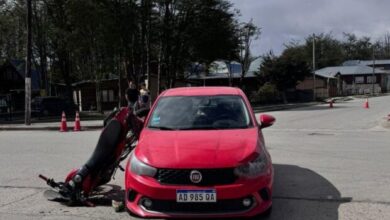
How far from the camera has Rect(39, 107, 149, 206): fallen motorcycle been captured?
7.16 metres

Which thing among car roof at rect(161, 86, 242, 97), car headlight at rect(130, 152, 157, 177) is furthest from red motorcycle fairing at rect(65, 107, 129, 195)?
car headlight at rect(130, 152, 157, 177)

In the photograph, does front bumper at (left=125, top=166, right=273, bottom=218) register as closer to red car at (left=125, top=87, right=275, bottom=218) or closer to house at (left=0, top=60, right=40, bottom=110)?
red car at (left=125, top=87, right=275, bottom=218)

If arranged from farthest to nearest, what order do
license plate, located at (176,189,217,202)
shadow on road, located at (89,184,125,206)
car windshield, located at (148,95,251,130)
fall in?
shadow on road, located at (89,184,125,206)
car windshield, located at (148,95,251,130)
license plate, located at (176,189,217,202)

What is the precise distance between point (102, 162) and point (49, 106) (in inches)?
1336

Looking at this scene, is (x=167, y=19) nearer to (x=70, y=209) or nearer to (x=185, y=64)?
(x=185, y=64)

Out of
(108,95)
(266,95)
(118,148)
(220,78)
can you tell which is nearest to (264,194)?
(118,148)

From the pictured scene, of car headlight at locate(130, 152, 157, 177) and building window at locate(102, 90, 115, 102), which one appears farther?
building window at locate(102, 90, 115, 102)

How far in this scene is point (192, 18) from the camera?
4638 centimetres

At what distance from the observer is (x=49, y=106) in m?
39.7

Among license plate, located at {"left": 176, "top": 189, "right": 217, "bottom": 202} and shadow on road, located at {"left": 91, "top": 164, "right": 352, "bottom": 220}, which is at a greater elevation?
license plate, located at {"left": 176, "top": 189, "right": 217, "bottom": 202}

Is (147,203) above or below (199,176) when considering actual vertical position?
below

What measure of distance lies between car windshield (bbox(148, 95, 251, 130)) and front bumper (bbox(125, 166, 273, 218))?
4.46ft

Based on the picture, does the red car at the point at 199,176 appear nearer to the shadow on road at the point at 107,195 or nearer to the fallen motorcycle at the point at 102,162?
the fallen motorcycle at the point at 102,162

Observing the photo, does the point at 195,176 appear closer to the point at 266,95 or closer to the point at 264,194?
the point at 264,194
